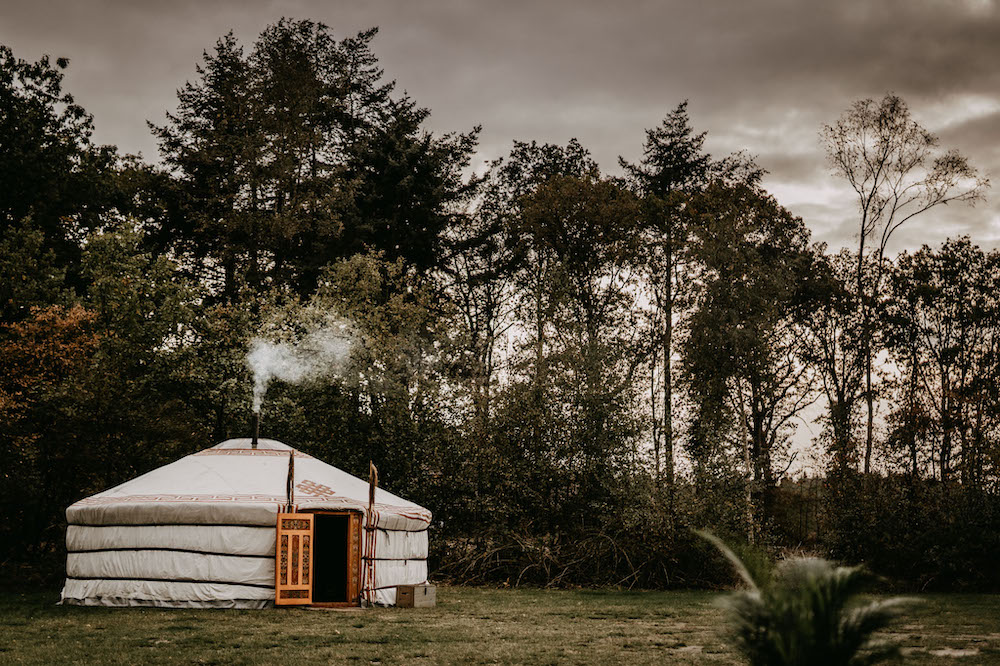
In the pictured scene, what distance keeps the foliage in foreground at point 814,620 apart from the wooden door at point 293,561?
6730 millimetres

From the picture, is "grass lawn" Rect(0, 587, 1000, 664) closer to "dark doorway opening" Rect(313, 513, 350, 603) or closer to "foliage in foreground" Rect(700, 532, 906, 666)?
"dark doorway opening" Rect(313, 513, 350, 603)

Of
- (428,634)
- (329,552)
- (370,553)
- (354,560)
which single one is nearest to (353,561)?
(354,560)

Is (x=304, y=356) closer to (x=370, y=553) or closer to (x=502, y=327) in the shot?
(x=370, y=553)

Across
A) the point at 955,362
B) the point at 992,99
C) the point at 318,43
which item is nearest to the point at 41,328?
the point at 318,43

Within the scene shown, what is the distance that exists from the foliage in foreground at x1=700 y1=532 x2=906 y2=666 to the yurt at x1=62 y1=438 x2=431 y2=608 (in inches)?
267

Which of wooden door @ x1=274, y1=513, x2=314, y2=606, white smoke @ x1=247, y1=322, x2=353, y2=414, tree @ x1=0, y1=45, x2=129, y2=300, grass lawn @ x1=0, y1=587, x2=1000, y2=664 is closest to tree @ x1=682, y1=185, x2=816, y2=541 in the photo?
white smoke @ x1=247, y1=322, x2=353, y2=414

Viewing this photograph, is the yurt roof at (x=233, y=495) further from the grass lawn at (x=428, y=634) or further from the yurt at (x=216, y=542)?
the grass lawn at (x=428, y=634)

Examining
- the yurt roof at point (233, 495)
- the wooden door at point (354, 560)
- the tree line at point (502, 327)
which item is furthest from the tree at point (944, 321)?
the wooden door at point (354, 560)

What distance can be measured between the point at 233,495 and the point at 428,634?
3.27 metres

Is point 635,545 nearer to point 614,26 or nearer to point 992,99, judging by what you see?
point 614,26

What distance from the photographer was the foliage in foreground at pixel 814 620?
324 centimetres

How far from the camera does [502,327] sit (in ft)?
67.9

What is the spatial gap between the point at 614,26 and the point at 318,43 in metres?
12.1

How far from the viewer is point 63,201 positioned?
17516 millimetres
